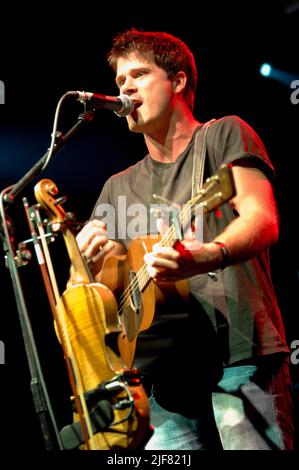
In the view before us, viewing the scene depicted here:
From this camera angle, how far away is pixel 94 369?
2.05m

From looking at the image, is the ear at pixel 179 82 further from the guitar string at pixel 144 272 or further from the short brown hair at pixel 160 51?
the guitar string at pixel 144 272

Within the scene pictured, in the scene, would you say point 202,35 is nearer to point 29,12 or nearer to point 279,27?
point 279,27

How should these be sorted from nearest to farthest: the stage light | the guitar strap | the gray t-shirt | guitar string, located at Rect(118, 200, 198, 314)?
guitar string, located at Rect(118, 200, 198, 314) → the gray t-shirt → the guitar strap → the stage light

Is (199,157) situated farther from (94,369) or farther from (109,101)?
(94,369)

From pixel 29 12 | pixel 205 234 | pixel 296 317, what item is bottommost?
pixel 296 317

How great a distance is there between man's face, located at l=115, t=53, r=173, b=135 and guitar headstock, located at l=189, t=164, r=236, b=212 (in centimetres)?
83

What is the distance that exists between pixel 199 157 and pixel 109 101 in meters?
0.46

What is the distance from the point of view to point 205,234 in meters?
2.21

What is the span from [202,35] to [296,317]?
250cm

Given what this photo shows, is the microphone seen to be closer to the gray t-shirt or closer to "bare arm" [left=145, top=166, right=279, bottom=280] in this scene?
the gray t-shirt

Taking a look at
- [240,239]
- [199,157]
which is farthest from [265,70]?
[240,239]

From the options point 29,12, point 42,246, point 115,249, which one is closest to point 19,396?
point 115,249

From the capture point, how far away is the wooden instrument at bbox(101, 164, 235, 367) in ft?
5.90

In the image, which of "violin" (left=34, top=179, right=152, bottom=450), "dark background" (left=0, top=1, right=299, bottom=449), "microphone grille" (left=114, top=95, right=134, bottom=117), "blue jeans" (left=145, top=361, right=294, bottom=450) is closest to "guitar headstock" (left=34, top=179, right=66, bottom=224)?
"violin" (left=34, top=179, right=152, bottom=450)
